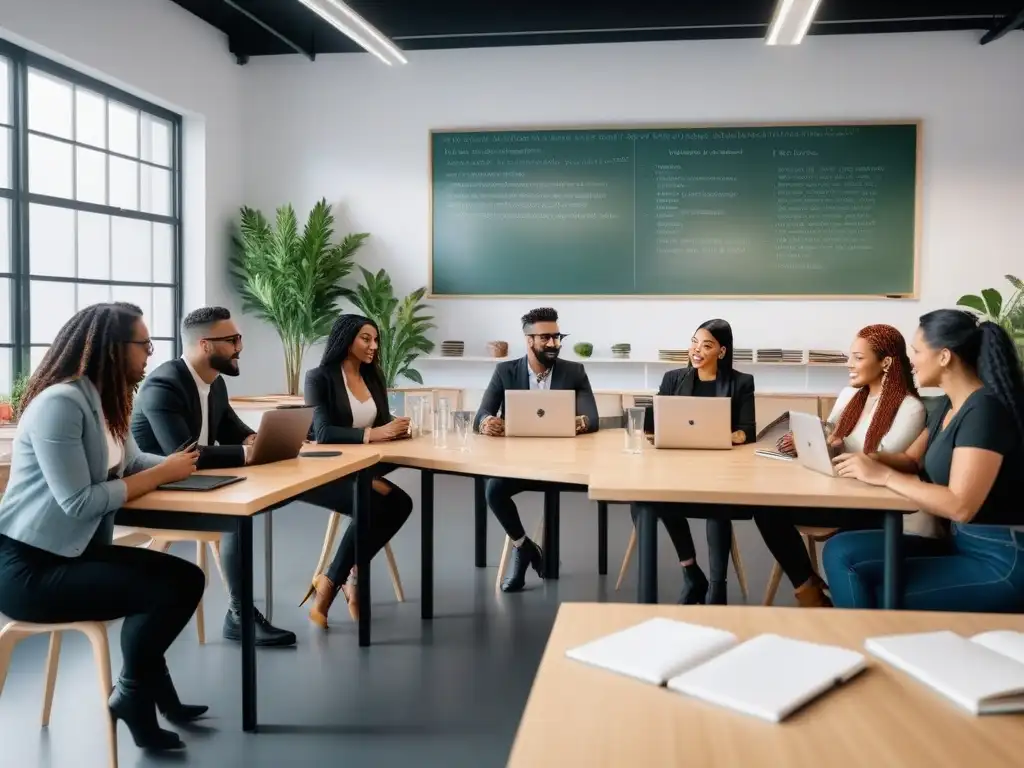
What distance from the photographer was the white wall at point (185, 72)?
5184 millimetres

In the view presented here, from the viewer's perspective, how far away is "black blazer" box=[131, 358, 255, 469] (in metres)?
3.07

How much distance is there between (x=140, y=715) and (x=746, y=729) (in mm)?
1914

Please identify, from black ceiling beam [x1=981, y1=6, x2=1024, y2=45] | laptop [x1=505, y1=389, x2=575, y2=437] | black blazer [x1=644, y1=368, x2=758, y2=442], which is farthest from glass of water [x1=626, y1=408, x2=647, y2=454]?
black ceiling beam [x1=981, y1=6, x2=1024, y2=45]

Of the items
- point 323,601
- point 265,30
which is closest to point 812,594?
point 323,601

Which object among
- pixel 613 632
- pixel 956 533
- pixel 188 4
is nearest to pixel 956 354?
pixel 956 533

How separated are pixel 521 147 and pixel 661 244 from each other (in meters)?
1.34

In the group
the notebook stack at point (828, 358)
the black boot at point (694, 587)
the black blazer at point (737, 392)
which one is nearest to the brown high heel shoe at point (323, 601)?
the black boot at point (694, 587)

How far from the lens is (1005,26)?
6297 millimetres

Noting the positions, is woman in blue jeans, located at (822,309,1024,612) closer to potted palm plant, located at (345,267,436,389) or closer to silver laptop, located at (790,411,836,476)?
silver laptop, located at (790,411,836,476)

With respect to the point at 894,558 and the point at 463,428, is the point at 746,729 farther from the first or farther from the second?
the point at 463,428

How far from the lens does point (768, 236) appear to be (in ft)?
22.6

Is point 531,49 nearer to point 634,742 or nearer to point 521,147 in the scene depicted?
point 521,147

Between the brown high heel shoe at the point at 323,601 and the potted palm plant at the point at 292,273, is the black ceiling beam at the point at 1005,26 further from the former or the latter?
the brown high heel shoe at the point at 323,601

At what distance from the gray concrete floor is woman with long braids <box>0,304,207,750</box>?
284mm
